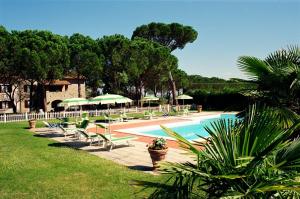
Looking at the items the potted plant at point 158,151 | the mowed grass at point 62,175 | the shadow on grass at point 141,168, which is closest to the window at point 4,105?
the mowed grass at point 62,175

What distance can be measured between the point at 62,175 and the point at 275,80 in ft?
24.3

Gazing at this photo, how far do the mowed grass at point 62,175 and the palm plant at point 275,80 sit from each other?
3.51 meters

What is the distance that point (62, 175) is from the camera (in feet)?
35.9

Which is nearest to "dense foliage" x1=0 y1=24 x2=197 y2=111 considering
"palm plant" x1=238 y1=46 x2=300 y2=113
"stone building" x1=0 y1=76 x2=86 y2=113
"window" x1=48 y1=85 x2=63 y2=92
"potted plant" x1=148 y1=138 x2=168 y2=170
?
"stone building" x1=0 y1=76 x2=86 y2=113

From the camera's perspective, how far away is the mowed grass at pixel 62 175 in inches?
358

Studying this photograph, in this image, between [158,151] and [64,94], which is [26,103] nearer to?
[64,94]

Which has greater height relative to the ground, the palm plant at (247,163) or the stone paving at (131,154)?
the palm plant at (247,163)

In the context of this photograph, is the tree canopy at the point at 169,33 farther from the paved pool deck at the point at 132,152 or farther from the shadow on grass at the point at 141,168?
the shadow on grass at the point at 141,168

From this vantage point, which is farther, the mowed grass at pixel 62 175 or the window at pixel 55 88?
the window at pixel 55 88

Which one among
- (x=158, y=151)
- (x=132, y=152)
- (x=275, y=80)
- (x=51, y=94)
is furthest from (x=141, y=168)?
(x=51, y=94)

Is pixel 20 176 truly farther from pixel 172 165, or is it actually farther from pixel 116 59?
pixel 116 59

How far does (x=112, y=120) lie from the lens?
2914 centimetres

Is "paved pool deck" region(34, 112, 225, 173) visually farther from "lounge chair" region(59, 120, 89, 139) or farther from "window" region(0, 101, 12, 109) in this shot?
"window" region(0, 101, 12, 109)

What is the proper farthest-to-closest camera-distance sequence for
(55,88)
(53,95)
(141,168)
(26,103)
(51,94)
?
1. (55,88)
2. (53,95)
3. (51,94)
4. (26,103)
5. (141,168)
